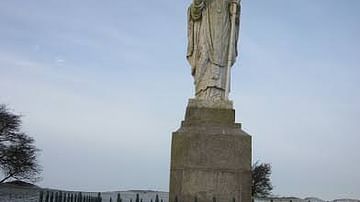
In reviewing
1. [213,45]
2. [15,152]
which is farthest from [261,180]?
[213,45]

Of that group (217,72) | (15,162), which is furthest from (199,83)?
(15,162)

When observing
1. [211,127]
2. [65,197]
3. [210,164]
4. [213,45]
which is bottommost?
[65,197]

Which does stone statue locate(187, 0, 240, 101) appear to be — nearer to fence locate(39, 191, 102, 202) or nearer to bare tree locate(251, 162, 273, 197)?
fence locate(39, 191, 102, 202)

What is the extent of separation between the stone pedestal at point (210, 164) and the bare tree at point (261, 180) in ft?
124

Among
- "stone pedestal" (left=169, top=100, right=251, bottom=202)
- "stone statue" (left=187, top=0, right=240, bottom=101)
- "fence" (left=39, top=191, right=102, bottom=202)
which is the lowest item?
"fence" (left=39, top=191, right=102, bottom=202)

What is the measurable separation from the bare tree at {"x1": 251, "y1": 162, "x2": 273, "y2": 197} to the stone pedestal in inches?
1485

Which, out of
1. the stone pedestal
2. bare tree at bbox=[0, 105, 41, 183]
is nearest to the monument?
the stone pedestal

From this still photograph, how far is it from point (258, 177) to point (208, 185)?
3997 centimetres

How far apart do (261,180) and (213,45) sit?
40056mm

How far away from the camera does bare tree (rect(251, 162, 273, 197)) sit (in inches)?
1990

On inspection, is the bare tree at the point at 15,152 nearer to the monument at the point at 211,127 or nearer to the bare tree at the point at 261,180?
the bare tree at the point at 261,180

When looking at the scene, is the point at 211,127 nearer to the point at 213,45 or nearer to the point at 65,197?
the point at 213,45

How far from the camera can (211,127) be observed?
12984 mm

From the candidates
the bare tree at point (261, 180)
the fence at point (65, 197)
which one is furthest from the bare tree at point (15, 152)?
the fence at point (65, 197)
